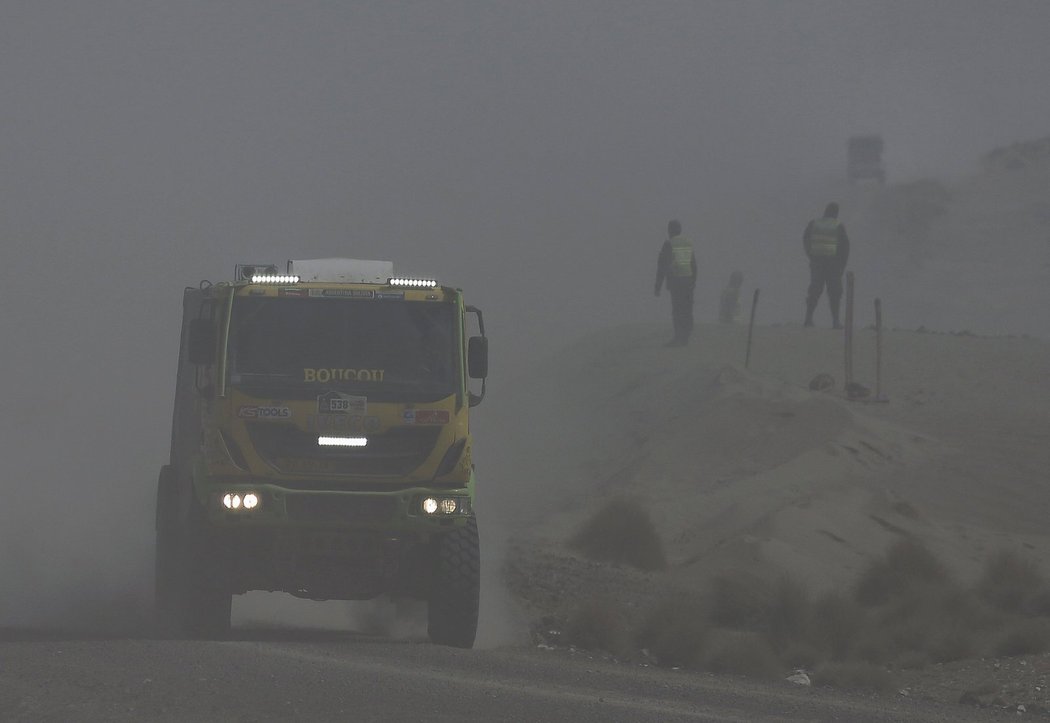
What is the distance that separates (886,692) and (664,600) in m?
4.25

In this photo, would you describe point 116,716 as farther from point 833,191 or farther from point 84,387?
point 833,191

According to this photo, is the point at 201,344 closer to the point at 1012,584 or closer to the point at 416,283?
the point at 416,283

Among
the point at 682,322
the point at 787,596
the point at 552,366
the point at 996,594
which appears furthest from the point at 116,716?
the point at 552,366

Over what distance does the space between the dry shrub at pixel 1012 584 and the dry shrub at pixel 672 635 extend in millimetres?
3094

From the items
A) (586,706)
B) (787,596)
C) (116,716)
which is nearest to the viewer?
(116,716)

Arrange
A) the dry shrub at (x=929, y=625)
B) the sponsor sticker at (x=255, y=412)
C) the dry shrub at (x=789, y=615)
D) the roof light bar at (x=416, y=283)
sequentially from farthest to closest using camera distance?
the dry shrub at (x=789, y=615) < the dry shrub at (x=929, y=625) < the roof light bar at (x=416, y=283) < the sponsor sticker at (x=255, y=412)

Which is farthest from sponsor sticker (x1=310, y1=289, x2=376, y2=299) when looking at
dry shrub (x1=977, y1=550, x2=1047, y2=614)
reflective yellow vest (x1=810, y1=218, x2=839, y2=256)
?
reflective yellow vest (x1=810, y1=218, x2=839, y2=256)

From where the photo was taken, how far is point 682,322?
33469 mm

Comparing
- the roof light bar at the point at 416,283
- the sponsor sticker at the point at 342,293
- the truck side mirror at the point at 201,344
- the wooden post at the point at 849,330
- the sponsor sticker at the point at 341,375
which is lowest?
the sponsor sticker at the point at 341,375

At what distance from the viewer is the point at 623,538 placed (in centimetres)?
2042

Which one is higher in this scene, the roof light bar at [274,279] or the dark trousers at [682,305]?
the dark trousers at [682,305]

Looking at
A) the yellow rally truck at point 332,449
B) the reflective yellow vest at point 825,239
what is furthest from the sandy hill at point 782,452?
the yellow rally truck at point 332,449

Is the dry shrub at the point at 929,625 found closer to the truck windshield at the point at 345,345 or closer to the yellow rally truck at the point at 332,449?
the yellow rally truck at the point at 332,449

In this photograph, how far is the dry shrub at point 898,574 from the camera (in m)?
17.8
